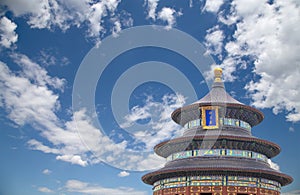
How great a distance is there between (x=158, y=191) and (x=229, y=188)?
9116 millimetres

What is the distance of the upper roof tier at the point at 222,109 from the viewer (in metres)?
48.3

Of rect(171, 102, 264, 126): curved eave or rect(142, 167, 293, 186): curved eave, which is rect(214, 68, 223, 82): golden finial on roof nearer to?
rect(171, 102, 264, 126): curved eave

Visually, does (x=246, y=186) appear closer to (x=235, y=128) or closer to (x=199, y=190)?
(x=199, y=190)

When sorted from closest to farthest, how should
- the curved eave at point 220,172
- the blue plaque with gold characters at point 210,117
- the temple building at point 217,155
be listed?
1. the curved eave at point 220,172
2. the temple building at point 217,155
3. the blue plaque with gold characters at point 210,117

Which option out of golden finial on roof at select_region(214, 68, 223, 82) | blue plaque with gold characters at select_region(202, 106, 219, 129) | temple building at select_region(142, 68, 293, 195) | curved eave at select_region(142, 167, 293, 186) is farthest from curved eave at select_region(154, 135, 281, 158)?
golden finial on roof at select_region(214, 68, 223, 82)

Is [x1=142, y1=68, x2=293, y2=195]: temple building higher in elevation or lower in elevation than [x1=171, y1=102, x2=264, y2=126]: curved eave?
lower

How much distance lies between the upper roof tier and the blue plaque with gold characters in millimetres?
614

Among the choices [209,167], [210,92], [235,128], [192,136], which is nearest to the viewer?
[209,167]

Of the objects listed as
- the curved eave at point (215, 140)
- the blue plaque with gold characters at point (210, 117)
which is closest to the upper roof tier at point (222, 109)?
the blue plaque with gold characters at point (210, 117)

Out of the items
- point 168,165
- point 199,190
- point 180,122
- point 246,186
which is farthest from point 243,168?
point 180,122

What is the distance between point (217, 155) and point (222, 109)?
6500 mm

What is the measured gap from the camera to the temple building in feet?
139

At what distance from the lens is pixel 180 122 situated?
52.8m

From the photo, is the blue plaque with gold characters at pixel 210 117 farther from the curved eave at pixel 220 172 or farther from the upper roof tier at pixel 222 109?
the curved eave at pixel 220 172
